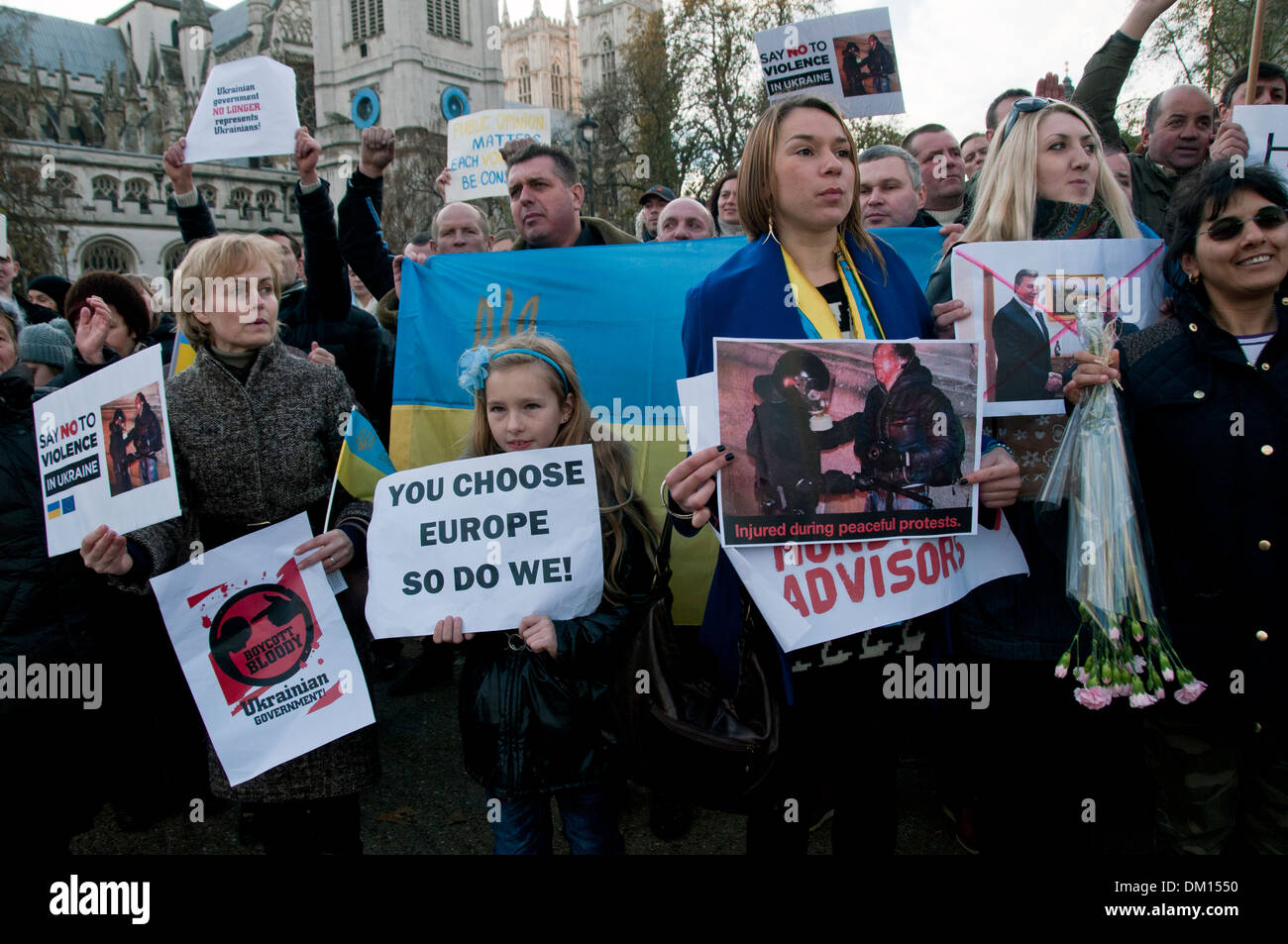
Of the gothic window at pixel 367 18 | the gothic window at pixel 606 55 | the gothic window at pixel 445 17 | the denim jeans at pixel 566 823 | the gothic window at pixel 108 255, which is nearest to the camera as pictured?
the denim jeans at pixel 566 823

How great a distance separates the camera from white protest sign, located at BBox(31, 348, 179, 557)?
2.49 meters

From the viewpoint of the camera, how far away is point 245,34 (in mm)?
72125

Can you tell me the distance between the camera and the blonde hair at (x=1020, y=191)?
234 centimetres

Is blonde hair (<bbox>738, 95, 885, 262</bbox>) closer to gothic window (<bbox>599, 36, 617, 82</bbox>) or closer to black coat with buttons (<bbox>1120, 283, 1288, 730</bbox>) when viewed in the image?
black coat with buttons (<bbox>1120, 283, 1288, 730</bbox>)

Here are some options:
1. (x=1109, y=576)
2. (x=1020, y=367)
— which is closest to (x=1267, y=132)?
(x=1020, y=367)

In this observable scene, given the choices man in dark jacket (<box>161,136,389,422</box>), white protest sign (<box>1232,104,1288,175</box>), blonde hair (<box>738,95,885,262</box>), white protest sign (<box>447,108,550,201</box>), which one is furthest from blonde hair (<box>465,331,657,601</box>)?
white protest sign (<box>447,108,550,201</box>)

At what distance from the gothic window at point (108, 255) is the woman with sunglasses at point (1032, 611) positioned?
6974 cm

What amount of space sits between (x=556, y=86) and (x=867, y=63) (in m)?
99.4

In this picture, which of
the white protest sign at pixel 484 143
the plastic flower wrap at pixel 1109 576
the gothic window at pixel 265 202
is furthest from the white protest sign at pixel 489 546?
the gothic window at pixel 265 202

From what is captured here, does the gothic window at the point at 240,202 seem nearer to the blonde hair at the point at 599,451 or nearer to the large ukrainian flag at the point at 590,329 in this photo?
the large ukrainian flag at the point at 590,329

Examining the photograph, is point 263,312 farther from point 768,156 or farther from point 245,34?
point 245,34

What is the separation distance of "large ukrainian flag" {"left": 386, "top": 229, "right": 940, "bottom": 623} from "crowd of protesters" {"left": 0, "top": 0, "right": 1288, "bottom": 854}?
3.71 ft

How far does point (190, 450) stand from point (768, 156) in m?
1.87

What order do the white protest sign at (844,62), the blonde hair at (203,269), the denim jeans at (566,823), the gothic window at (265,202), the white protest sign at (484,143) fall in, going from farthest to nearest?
the gothic window at (265,202)
the white protest sign at (484,143)
the white protest sign at (844,62)
the blonde hair at (203,269)
the denim jeans at (566,823)
